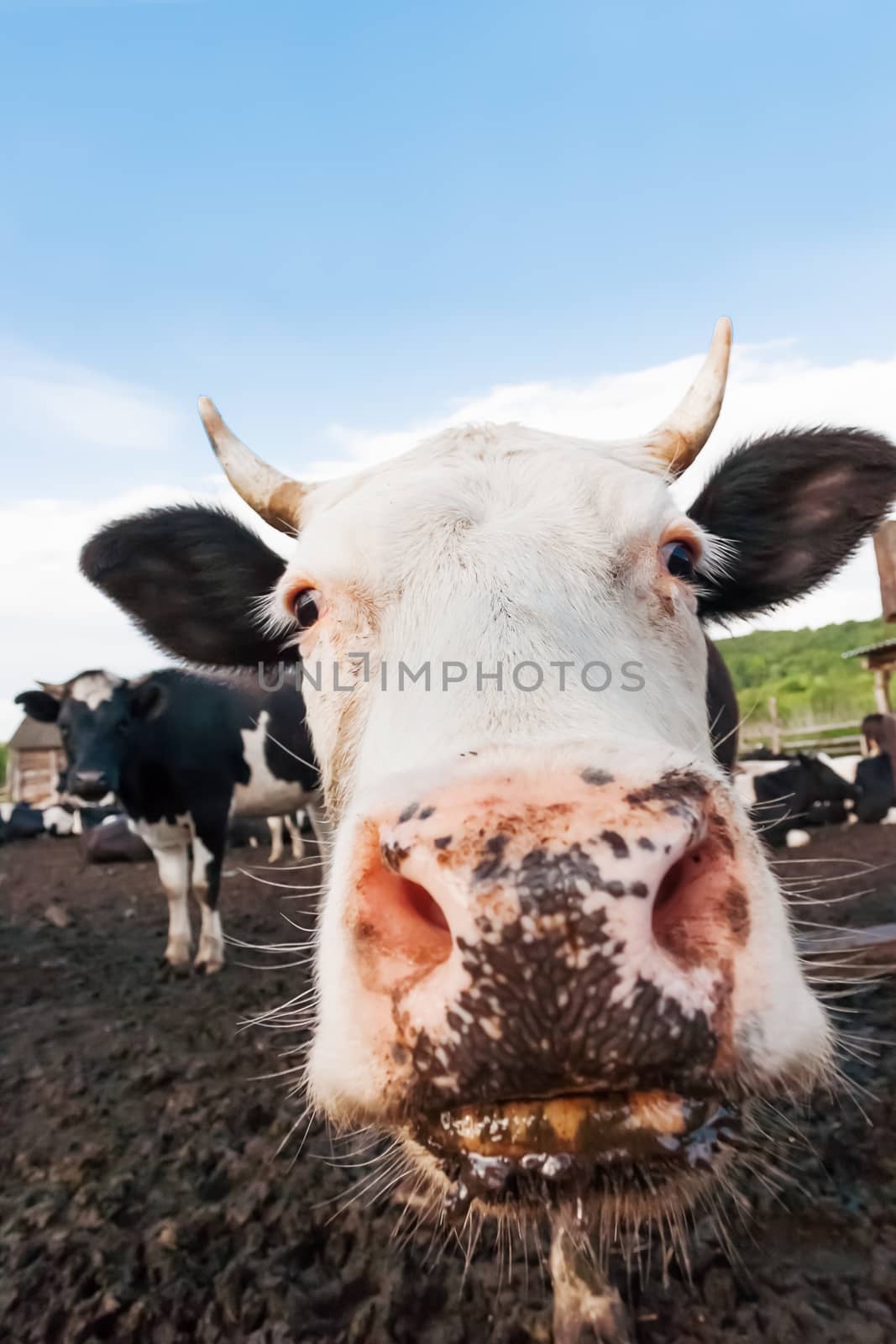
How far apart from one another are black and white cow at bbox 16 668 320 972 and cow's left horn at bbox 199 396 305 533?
10.4 feet

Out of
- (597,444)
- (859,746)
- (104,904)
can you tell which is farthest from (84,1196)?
(859,746)

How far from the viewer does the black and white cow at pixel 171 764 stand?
6.42m

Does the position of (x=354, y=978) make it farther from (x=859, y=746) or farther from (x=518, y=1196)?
(x=859, y=746)

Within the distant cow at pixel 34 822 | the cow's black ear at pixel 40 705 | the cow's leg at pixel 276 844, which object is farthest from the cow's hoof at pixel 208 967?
the distant cow at pixel 34 822

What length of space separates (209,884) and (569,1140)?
5.81 m

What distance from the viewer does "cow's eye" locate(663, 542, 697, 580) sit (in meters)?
2.18

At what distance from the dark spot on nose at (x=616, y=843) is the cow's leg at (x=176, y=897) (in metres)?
5.92

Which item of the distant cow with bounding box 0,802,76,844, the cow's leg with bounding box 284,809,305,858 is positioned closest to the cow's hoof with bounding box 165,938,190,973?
the cow's leg with bounding box 284,809,305,858

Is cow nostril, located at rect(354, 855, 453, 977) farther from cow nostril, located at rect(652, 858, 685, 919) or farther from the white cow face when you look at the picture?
cow nostril, located at rect(652, 858, 685, 919)

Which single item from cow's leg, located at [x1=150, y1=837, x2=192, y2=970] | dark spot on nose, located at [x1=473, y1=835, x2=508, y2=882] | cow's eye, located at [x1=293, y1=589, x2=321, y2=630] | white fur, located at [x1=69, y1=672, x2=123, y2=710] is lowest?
cow's leg, located at [x1=150, y1=837, x2=192, y2=970]

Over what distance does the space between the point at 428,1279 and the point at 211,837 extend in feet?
15.7

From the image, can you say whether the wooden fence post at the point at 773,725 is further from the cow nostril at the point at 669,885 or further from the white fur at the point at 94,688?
the cow nostril at the point at 669,885

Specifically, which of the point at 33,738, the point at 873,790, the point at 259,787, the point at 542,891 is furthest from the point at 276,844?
the point at 33,738

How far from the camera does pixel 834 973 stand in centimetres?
420
